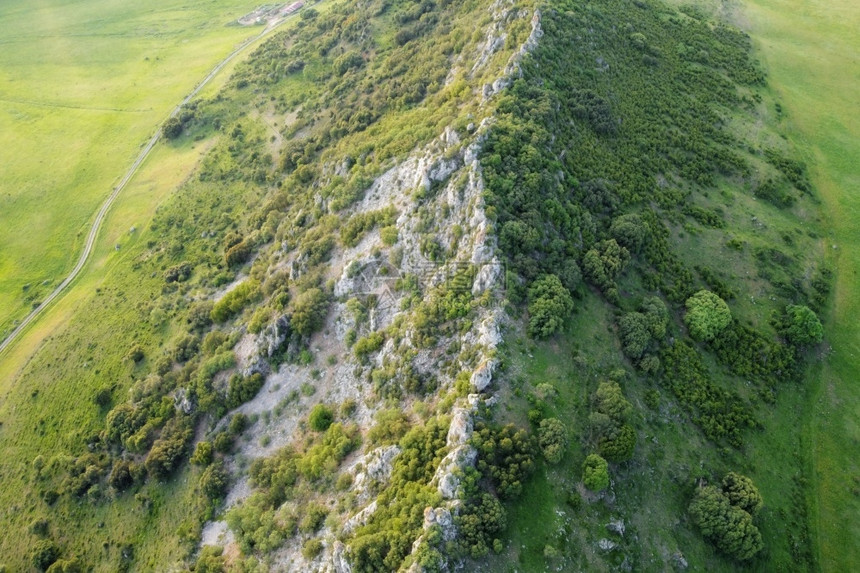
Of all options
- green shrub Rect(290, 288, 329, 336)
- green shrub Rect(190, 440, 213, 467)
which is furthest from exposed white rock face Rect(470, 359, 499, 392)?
green shrub Rect(190, 440, 213, 467)

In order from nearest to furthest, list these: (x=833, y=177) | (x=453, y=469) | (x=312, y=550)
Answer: (x=453, y=469)
(x=312, y=550)
(x=833, y=177)

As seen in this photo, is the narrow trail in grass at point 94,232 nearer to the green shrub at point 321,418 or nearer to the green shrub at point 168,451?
the green shrub at point 168,451

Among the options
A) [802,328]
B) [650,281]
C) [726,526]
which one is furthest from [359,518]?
[802,328]

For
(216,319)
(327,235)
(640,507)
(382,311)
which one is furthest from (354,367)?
(640,507)

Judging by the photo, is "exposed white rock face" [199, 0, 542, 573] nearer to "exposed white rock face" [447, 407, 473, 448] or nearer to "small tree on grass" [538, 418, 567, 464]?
"exposed white rock face" [447, 407, 473, 448]

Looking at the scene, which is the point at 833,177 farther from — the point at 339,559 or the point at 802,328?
the point at 339,559

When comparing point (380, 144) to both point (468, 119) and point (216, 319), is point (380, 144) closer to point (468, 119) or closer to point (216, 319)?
point (468, 119)

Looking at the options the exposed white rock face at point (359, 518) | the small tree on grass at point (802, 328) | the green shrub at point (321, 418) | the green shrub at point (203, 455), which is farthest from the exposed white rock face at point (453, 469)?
the small tree on grass at point (802, 328)
